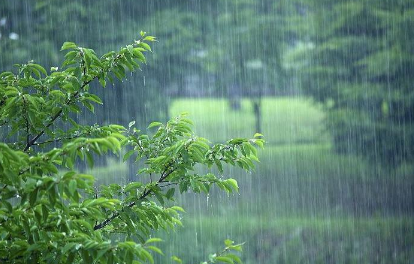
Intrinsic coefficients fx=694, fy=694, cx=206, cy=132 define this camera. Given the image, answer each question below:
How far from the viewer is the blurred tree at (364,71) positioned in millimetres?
11352

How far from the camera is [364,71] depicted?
11.9 metres

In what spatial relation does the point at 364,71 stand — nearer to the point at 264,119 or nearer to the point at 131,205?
the point at 264,119

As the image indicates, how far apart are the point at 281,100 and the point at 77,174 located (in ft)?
37.2

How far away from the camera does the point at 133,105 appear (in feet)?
37.3

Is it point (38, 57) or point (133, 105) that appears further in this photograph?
point (133, 105)

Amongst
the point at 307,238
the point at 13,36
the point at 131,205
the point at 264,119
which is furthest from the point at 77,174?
the point at 264,119

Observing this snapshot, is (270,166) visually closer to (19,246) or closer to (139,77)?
(139,77)

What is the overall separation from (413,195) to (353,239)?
Result: 1.49m

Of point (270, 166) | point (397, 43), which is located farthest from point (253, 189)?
point (397, 43)

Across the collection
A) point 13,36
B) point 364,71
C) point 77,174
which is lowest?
point 77,174

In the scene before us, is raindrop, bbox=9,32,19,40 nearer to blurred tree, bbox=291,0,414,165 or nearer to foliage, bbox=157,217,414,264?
foliage, bbox=157,217,414,264

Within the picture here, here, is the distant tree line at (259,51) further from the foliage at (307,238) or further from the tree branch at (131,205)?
the tree branch at (131,205)

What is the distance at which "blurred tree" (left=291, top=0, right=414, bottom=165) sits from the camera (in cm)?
1135

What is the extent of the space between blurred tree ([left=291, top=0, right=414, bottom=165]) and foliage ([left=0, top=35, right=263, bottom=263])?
29.8 feet
